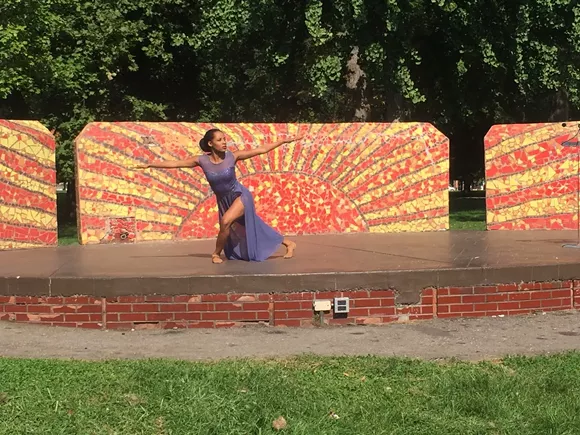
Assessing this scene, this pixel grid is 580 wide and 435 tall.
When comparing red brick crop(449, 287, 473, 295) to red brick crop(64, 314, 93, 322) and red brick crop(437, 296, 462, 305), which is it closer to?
red brick crop(437, 296, 462, 305)

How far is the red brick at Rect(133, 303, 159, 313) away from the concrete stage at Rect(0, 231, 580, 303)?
129mm

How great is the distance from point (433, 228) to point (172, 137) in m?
5.39

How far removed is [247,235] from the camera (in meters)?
9.03

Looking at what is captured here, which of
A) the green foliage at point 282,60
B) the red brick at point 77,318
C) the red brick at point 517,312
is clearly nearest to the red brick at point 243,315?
the red brick at point 77,318

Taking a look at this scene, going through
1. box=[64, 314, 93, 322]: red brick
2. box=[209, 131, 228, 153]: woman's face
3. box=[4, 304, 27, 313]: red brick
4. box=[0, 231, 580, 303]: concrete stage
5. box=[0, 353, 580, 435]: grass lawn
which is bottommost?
box=[0, 353, 580, 435]: grass lawn

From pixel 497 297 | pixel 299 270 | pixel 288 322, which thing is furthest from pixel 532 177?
pixel 288 322

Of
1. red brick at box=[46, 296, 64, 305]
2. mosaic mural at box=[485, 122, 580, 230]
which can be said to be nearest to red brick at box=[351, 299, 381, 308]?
red brick at box=[46, 296, 64, 305]

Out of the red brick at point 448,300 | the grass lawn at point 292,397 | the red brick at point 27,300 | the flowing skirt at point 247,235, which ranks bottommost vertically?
the grass lawn at point 292,397

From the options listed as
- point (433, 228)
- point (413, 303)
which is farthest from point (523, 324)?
point (433, 228)

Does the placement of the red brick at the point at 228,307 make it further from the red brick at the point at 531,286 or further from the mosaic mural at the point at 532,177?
the mosaic mural at the point at 532,177

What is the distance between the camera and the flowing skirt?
9.00m

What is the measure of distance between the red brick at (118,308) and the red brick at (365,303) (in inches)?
87.3

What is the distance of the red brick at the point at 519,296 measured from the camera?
7.65m

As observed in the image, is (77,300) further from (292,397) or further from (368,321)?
(292,397)
